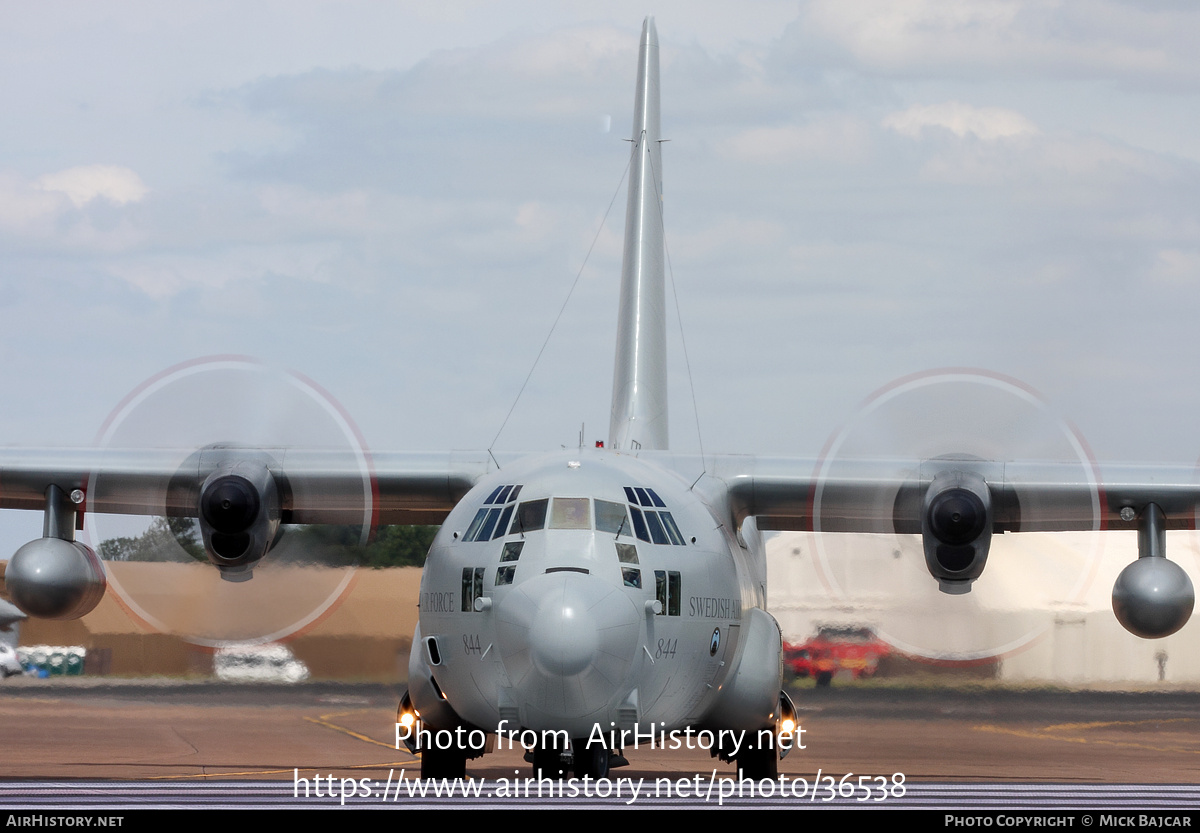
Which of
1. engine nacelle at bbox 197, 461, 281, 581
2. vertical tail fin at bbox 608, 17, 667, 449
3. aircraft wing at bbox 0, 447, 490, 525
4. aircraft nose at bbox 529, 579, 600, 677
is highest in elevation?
vertical tail fin at bbox 608, 17, 667, 449

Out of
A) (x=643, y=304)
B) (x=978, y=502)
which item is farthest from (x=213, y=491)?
(x=978, y=502)

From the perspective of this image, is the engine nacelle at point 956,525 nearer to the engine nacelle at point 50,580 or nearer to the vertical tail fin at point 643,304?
the vertical tail fin at point 643,304

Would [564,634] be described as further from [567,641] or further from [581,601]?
[581,601]

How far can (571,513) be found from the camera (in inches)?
439

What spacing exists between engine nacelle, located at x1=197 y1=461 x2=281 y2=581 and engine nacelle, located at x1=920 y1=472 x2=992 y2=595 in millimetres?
6399

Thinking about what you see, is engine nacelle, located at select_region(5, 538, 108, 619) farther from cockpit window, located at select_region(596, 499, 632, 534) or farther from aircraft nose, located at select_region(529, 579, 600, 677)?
aircraft nose, located at select_region(529, 579, 600, 677)

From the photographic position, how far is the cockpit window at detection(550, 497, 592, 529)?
11.1 metres

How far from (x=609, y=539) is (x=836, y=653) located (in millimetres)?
12912

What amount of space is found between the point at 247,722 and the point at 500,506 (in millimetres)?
16174

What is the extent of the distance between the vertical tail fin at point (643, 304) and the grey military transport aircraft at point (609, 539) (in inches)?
1.6

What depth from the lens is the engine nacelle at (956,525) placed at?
44.8 feet

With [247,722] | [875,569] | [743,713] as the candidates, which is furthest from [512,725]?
[247,722]

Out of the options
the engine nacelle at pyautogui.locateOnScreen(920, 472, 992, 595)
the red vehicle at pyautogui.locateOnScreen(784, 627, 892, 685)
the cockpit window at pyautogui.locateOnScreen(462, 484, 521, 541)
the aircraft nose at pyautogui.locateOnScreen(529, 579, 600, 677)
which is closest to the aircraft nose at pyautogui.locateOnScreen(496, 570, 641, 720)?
the aircraft nose at pyautogui.locateOnScreen(529, 579, 600, 677)

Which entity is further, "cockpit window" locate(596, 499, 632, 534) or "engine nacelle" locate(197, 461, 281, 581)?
"engine nacelle" locate(197, 461, 281, 581)
